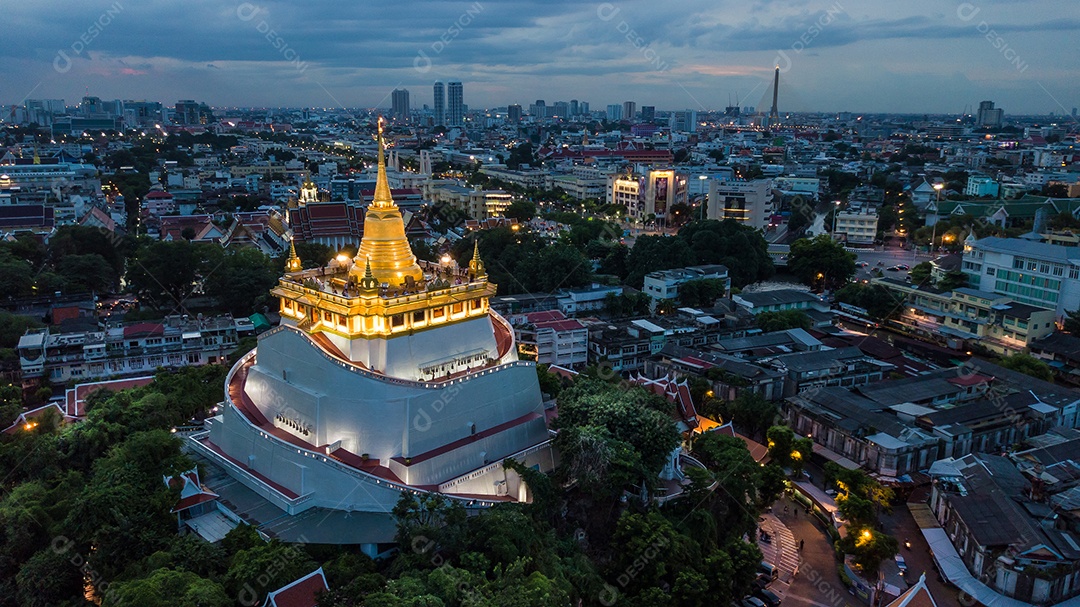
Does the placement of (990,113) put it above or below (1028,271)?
above

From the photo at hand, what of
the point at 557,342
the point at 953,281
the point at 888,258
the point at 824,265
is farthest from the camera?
the point at 888,258

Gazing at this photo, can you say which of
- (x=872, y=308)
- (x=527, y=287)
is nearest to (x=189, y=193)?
(x=527, y=287)

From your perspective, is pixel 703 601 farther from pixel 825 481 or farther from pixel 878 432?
pixel 878 432

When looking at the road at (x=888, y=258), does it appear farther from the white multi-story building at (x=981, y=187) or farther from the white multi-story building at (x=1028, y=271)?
the white multi-story building at (x=981, y=187)

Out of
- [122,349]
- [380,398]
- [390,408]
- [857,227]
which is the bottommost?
[122,349]

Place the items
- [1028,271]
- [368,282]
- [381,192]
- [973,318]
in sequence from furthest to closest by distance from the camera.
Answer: [1028,271] < [973,318] < [381,192] < [368,282]

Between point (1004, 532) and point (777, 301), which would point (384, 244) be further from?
point (777, 301)

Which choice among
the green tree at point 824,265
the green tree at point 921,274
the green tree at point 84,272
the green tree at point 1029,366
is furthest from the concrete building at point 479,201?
the green tree at point 1029,366

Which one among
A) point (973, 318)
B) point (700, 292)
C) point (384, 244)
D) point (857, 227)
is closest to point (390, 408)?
point (384, 244)
